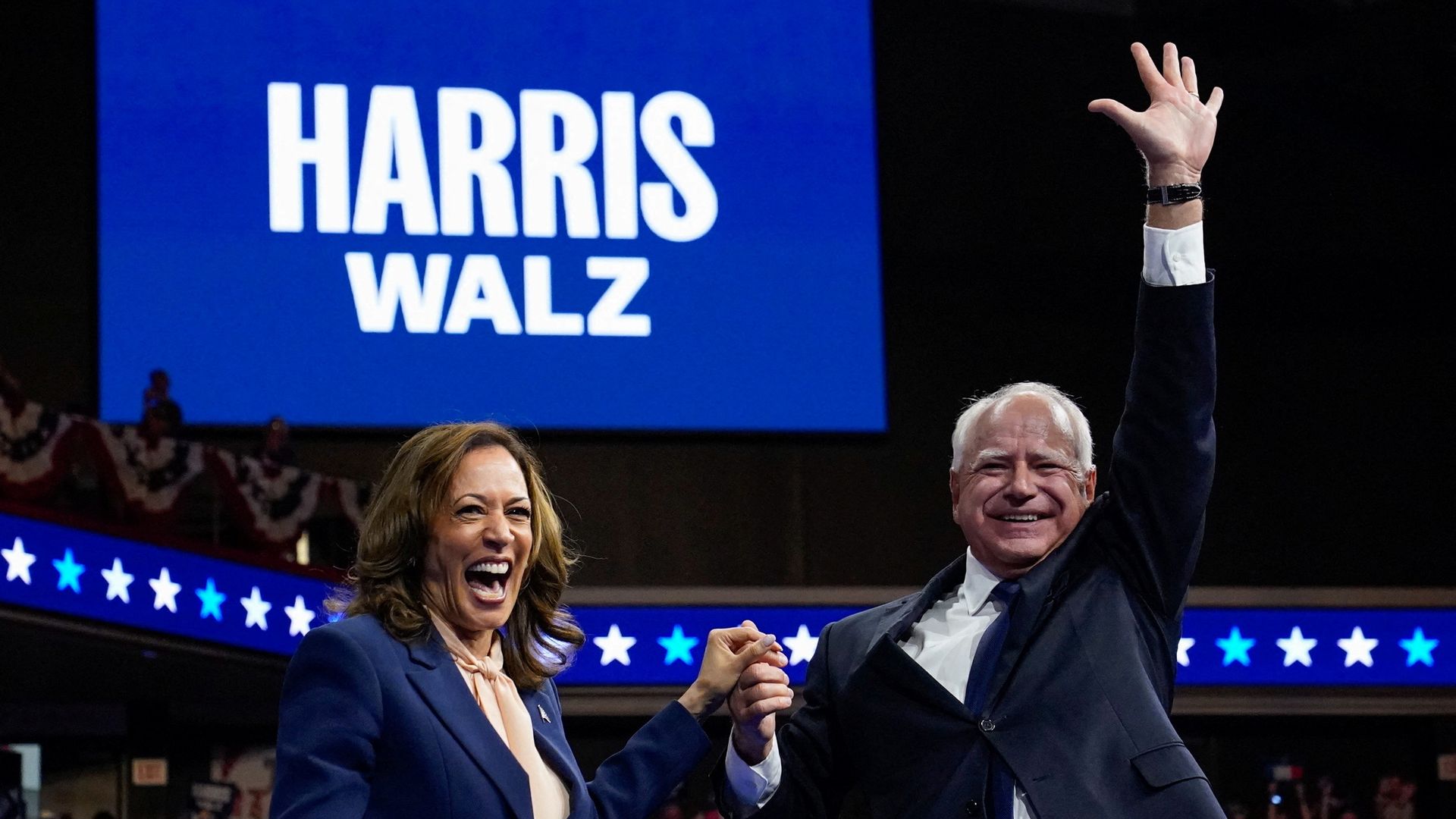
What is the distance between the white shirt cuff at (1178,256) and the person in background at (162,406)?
741cm

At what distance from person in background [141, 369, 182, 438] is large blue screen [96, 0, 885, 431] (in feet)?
2.31

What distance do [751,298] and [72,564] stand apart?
190 inches

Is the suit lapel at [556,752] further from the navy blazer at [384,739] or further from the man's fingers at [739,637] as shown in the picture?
the man's fingers at [739,637]

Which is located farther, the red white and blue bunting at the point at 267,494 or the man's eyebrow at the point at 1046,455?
the red white and blue bunting at the point at 267,494

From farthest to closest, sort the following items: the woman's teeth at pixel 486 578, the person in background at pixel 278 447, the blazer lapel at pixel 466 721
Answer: the person in background at pixel 278 447, the woman's teeth at pixel 486 578, the blazer lapel at pixel 466 721

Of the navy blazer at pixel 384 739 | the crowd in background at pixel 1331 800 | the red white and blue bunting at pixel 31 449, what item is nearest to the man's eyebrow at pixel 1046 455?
the navy blazer at pixel 384 739

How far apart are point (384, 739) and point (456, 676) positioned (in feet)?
0.48

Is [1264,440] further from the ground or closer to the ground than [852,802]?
further from the ground

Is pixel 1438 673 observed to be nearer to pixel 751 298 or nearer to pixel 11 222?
pixel 751 298

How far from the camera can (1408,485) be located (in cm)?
1285

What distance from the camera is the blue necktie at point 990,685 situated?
254 centimetres

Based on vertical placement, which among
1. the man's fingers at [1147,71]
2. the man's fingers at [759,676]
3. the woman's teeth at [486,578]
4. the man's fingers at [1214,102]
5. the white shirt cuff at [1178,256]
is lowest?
the man's fingers at [759,676]

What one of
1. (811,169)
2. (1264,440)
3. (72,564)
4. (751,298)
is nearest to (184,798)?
(72,564)

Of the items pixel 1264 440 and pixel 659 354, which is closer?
pixel 659 354
